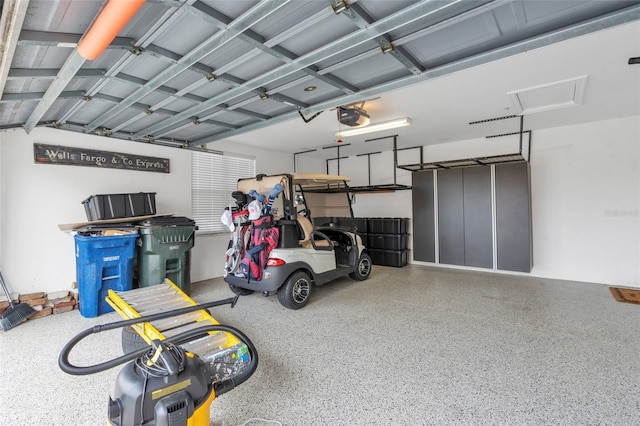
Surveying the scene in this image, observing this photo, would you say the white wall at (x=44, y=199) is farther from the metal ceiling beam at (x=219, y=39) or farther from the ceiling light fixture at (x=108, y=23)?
the ceiling light fixture at (x=108, y=23)

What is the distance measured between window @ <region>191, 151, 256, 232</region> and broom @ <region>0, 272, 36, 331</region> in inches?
99.4

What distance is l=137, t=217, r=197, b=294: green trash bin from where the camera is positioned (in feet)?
13.3

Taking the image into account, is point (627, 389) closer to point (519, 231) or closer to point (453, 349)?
point (453, 349)

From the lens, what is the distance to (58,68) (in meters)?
2.31

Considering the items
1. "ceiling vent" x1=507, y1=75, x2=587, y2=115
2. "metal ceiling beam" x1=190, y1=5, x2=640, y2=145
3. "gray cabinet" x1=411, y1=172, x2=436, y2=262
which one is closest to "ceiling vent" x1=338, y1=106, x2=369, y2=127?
"metal ceiling beam" x1=190, y1=5, x2=640, y2=145

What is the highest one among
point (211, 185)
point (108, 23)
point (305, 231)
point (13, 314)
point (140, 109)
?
point (140, 109)

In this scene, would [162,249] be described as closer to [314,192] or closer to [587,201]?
[314,192]

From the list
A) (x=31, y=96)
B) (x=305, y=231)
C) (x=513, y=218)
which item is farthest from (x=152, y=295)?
(x=513, y=218)

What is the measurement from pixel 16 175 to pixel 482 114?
21.2 ft

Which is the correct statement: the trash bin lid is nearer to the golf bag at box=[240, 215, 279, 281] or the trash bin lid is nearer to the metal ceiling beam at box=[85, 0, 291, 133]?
the golf bag at box=[240, 215, 279, 281]

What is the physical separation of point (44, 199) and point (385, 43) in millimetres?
4603

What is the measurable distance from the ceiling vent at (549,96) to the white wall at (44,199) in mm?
5619

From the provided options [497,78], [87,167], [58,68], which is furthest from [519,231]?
[87,167]

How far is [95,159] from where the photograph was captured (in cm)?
426
